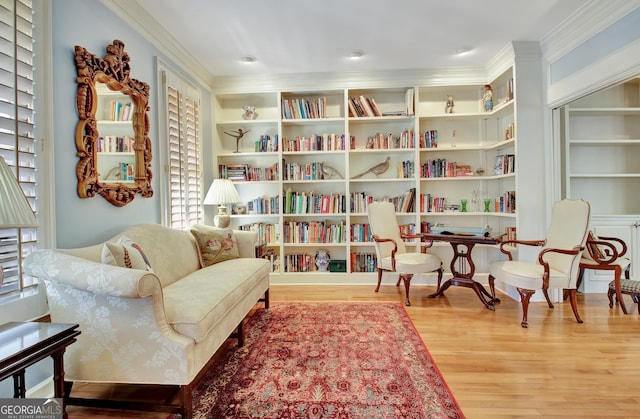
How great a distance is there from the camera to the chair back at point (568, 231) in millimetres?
2832

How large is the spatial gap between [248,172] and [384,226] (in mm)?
1950

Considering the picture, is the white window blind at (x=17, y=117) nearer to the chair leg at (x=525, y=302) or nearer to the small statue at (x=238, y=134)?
the small statue at (x=238, y=134)

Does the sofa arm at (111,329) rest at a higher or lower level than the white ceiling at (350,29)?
lower

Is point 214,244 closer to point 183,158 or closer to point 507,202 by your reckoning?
point 183,158

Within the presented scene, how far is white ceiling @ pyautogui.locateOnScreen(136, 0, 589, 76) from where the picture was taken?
2672 mm

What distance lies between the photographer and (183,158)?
3.44 metres

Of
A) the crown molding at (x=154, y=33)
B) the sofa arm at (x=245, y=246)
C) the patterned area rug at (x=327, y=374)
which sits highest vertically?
the crown molding at (x=154, y=33)

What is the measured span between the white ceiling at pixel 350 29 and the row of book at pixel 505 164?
1.18 metres

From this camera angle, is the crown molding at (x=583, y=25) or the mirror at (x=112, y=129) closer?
the mirror at (x=112, y=129)

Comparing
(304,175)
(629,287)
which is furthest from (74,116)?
(629,287)

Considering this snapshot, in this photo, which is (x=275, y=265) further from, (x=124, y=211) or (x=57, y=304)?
(x=57, y=304)

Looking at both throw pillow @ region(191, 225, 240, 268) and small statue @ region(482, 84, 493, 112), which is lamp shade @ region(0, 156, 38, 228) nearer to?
throw pillow @ region(191, 225, 240, 268)

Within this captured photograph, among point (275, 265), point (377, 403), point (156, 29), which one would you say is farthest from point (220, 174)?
point (377, 403)

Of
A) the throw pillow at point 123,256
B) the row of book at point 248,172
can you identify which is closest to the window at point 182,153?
the row of book at point 248,172
